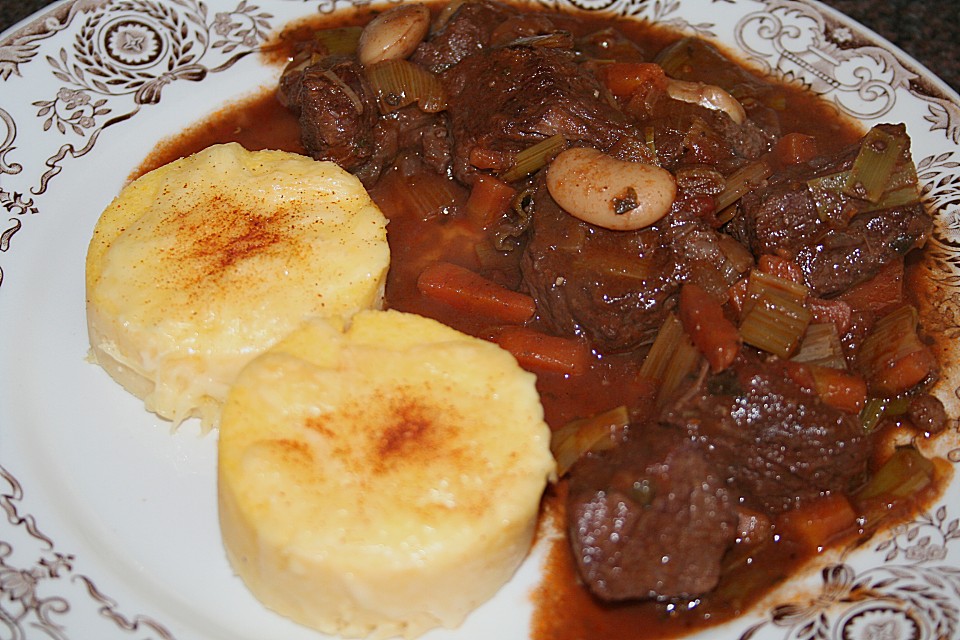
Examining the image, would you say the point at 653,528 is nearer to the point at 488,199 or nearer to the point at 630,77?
the point at 488,199

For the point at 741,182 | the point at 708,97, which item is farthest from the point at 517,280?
the point at 708,97

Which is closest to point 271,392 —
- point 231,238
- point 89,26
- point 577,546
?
point 231,238

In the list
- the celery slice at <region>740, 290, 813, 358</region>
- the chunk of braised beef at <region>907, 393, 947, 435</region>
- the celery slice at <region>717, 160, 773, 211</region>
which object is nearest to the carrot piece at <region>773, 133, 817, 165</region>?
the celery slice at <region>717, 160, 773, 211</region>

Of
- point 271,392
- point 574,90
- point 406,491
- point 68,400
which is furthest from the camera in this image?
point 574,90

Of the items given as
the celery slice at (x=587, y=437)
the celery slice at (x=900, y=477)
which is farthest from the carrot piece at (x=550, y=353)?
the celery slice at (x=900, y=477)

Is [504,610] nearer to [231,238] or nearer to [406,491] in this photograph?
[406,491]

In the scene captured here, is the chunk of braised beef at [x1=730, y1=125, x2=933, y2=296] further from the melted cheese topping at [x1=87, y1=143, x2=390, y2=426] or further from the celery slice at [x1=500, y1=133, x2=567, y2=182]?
the melted cheese topping at [x1=87, y1=143, x2=390, y2=426]

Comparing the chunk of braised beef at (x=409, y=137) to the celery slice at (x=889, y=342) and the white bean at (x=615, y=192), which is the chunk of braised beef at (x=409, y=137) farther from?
the celery slice at (x=889, y=342)
